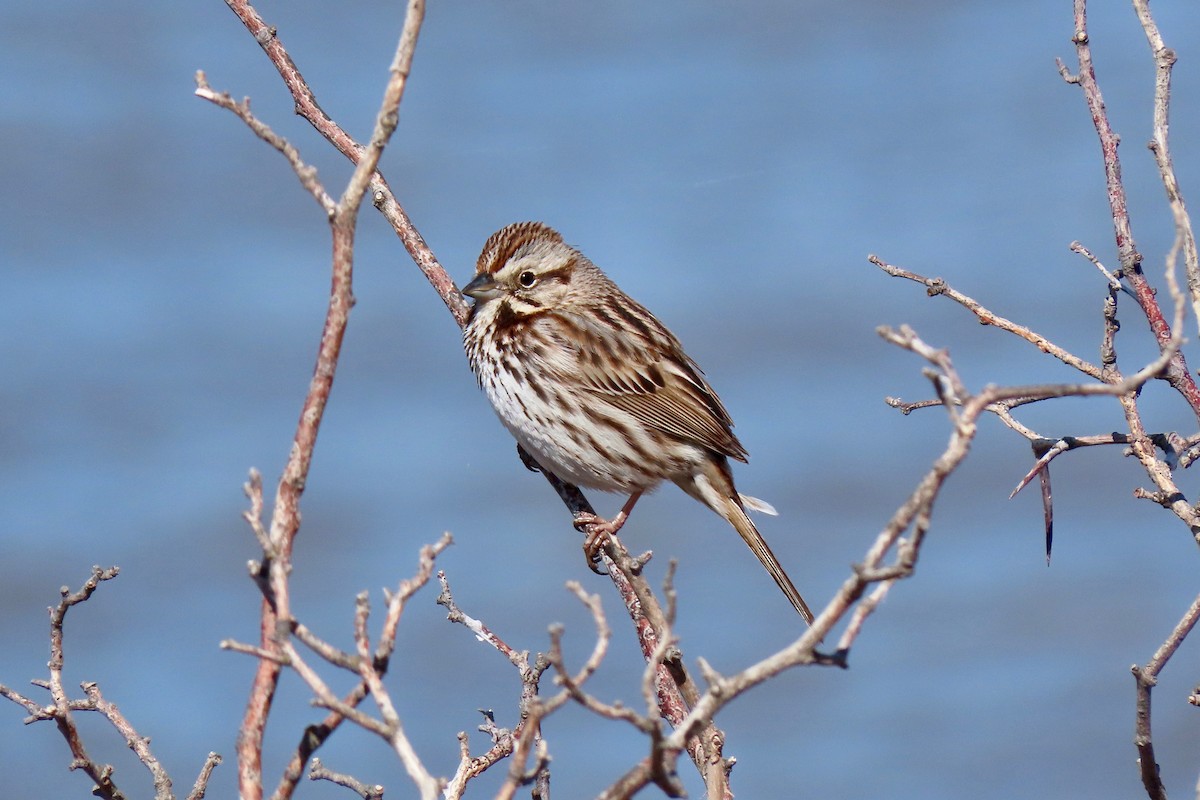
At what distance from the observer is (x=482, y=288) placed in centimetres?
574

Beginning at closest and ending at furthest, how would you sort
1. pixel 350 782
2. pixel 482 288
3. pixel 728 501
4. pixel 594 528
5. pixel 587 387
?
pixel 350 782 → pixel 594 528 → pixel 482 288 → pixel 587 387 → pixel 728 501

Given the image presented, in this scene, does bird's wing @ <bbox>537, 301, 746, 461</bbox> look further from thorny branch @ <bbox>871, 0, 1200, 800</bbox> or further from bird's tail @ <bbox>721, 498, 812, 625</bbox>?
thorny branch @ <bbox>871, 0, 1200, 800</bbox>

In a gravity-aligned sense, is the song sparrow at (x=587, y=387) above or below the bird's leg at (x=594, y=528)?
above

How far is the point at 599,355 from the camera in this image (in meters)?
6.02

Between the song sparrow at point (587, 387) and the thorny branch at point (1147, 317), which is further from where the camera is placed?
the song sparrow at point (587, 387)

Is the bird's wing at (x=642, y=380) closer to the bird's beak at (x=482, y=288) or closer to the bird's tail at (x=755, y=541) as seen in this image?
the bird's tail at (x=755, y=541)

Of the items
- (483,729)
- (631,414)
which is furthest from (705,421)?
(483,729)

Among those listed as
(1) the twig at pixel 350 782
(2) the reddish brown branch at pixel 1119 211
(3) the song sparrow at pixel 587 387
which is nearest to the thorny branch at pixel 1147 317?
(2) the reddish brown branch at pixel 1119 211

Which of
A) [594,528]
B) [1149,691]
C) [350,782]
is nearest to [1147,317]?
[1149,691]

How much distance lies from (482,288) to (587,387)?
59 centimetres

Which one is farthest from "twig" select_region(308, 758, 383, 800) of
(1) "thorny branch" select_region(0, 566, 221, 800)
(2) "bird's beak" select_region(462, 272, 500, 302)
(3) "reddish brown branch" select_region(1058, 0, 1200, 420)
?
(2) "bird's beak" select_region(462, 272, 500, 302)

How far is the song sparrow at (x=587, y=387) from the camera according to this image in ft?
18.9

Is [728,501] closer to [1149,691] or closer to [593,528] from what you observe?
[593,528]

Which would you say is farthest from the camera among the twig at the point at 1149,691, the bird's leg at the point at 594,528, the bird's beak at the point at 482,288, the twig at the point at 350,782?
the bird's beak at the point at 482,288
